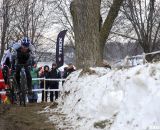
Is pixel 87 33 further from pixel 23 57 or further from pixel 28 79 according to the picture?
pixel 28 79

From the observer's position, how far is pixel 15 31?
3678 centimetres

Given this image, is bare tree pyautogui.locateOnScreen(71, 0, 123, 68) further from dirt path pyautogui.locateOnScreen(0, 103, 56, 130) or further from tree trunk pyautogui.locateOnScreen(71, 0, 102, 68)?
dirt path pyautogui.locateOnScreen(0, 103, 56, 130)

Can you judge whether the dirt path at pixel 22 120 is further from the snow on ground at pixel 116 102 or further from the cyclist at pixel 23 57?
the cyclist at pixel 23 57

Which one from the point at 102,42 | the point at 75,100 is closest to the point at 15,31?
the point at 102,42

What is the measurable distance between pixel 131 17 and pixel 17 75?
29447mm

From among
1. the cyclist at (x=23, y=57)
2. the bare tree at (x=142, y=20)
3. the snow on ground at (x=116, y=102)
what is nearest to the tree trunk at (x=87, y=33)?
the cyclist at (x=23, y=57)

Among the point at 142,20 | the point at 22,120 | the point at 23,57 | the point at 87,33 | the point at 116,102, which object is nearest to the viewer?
the point at 116,102

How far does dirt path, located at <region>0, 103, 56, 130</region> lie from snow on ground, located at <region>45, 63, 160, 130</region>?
0.96ft

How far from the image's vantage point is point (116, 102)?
7.59 m

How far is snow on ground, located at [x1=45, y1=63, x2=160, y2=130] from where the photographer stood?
20.5ft

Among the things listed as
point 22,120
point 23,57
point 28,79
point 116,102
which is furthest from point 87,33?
point 116,102

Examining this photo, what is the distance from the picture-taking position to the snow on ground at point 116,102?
624 centimetres

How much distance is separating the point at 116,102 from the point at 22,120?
8.89ft

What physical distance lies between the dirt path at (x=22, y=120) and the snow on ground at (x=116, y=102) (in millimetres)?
292
